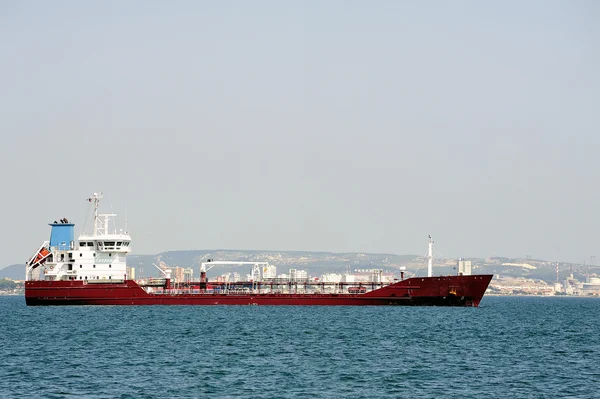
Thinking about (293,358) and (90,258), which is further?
(90,258)

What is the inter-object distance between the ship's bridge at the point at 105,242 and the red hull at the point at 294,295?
337cm

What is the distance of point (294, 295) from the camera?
8669 centimetres

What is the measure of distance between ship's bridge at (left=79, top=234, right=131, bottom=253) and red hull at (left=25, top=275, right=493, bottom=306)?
3373 mm

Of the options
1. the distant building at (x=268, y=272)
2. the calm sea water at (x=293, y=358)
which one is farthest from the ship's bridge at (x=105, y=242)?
the distant building at (x=268, y=272)

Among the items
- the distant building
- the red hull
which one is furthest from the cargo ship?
the distant building

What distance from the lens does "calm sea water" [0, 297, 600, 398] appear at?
115ft

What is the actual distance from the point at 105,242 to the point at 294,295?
1935cm

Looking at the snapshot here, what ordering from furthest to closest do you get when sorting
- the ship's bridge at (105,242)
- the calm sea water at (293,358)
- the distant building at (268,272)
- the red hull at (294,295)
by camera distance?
the distant building at (268,272)
the ship's bridge at (105,242)
the red hull at (294,295)
the calm sea water at (293,358)

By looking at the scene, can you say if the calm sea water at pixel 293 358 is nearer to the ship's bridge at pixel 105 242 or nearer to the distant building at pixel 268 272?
the ship's bridge at pixel 105 242

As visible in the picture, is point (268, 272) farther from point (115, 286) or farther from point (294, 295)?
point (115, 286)

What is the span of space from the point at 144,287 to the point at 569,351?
50.0 metres

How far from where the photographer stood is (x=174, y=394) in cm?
3375

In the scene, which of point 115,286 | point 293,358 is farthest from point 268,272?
point 293,358

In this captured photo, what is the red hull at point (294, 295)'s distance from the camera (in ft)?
269
